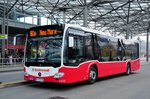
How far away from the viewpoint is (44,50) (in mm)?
11516

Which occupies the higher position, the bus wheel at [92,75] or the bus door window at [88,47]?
the bus door window at [88,47]

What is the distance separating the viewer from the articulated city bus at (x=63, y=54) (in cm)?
1102

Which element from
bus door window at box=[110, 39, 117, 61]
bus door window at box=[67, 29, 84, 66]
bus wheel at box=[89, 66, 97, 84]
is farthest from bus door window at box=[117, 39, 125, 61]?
bus door window at box=[67, 29, 84, 66]

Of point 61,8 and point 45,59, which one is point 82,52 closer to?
point 45,59

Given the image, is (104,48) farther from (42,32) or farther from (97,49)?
(42,32)

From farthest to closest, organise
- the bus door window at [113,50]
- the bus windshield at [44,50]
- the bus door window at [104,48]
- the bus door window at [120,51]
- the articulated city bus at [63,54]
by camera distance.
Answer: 1. the bus door window at [120,51]
2. the bus door window at [113,50]
3. the bus door window at [104,48]
4. the bus windshield at [44,50]
5. the articulated city bus at [63,54]

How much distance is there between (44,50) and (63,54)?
3.32ft

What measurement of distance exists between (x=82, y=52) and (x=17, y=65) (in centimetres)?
1783

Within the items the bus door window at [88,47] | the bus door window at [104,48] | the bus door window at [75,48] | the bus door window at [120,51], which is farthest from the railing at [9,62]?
the bus door window at [75,48]

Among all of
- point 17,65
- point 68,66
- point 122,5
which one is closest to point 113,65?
point 68,66

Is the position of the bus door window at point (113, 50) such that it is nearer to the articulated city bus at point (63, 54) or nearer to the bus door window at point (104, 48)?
the bus door window at point (104, 48)

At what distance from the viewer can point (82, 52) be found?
40.9 ft

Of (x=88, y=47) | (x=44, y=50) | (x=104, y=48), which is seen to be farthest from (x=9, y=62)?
(x=44, y=50)

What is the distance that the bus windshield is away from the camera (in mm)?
11125
